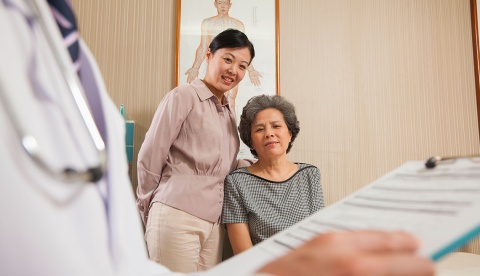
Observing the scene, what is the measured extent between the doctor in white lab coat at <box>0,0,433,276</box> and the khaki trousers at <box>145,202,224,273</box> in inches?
39.9

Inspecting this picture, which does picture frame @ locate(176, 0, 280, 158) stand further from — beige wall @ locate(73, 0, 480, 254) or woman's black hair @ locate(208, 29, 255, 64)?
woman's black hair @ locate(208, 29, 255, 64)

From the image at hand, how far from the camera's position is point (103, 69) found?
179cm

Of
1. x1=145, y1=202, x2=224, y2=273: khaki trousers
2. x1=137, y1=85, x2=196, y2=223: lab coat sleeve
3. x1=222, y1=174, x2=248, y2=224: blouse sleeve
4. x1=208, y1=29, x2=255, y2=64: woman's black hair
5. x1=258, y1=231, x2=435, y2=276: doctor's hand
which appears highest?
x1=208, y1=29, x2=255, y2=64: woman's black hair

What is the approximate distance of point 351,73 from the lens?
6.49 ft

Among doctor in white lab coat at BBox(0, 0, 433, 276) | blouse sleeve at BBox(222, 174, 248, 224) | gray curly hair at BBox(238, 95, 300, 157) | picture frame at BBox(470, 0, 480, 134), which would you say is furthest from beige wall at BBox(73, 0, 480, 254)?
doctor in white lab coat at BBox(0, 0, 433, 276)

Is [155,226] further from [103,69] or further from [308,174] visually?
[103,69]

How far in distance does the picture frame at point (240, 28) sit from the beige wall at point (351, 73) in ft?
0.20

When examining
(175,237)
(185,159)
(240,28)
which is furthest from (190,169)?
(240,28)

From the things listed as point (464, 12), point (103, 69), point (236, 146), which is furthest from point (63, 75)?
point (464, 12)

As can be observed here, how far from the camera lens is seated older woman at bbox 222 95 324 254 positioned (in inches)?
57.2

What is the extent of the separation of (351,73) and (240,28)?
0.69 meters

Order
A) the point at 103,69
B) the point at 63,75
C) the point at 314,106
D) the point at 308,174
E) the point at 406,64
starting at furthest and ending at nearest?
the point at 406,64 < the point at 314,106 < the point at 103,69 < the point at 308,174 < the point at 63,75

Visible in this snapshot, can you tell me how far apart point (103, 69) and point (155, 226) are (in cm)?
90

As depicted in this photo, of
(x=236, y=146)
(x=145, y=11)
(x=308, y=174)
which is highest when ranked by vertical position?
(x=145, y=11)
